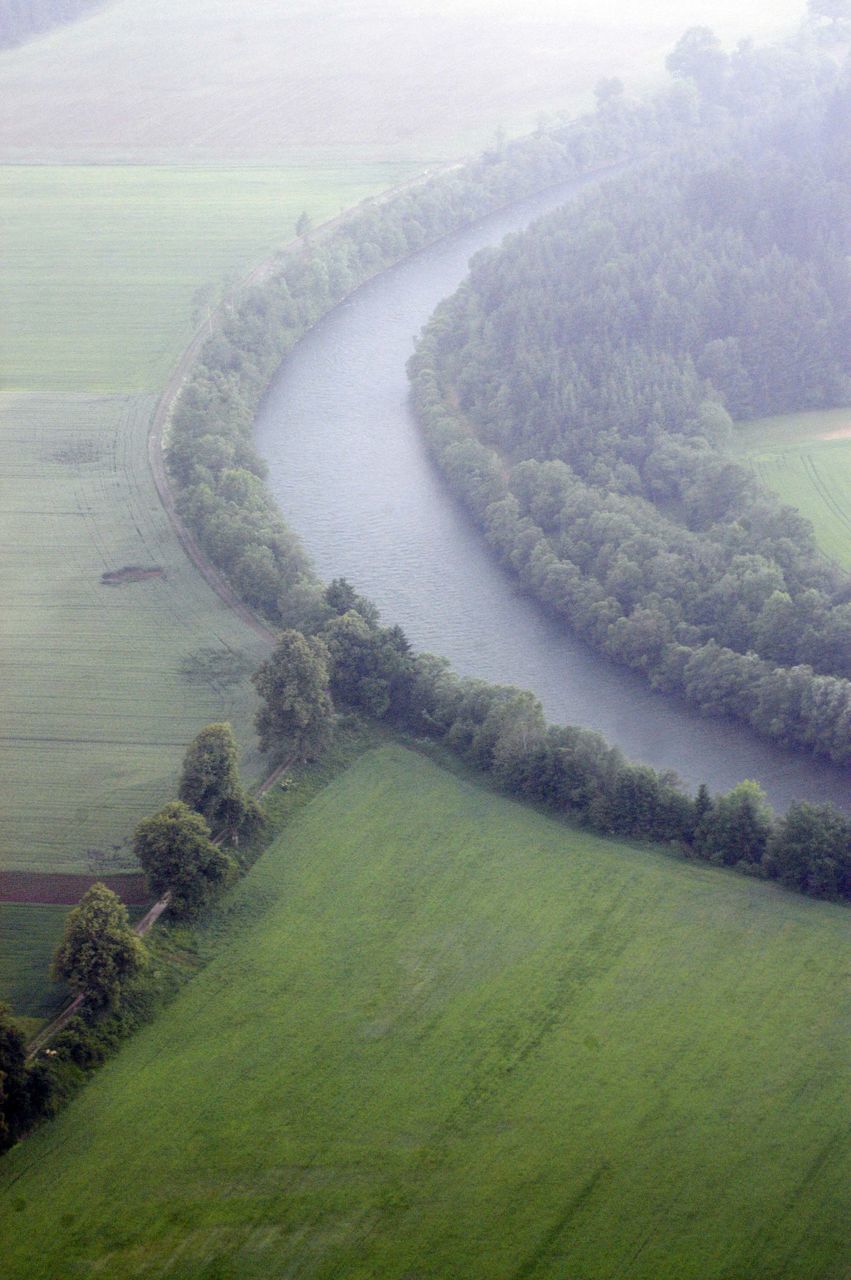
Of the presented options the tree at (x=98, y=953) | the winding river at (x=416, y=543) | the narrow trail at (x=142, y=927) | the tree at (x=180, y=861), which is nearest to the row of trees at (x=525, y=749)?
the narrow trail at (x=142, y=927)

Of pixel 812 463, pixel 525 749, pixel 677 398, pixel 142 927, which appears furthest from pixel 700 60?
pixel 142 927

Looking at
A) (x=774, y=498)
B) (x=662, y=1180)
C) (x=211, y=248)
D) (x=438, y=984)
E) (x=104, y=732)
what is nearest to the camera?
(x=662, y=1180)

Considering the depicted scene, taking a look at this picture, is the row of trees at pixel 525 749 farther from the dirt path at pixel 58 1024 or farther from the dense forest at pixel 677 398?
the dirt path at pixel 58 1024

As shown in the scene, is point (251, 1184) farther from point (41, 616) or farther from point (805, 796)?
point (41, 616)

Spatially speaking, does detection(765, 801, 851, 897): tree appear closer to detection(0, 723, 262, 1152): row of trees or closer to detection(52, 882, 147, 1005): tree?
detection(0, 723, 262, 1152): row of trees

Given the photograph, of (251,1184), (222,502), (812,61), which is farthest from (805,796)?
(812,61)

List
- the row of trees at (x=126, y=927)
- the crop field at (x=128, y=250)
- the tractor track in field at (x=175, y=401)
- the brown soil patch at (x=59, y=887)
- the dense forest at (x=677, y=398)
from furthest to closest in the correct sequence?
1. the crop field at (x=128, y=250)
2. the tractor track in field at (x=175, y=401)
3. the dense forest at (x=677, y=398)
4. the brown soil patch at (x=59, y=887)
5. the row of trees at (x=126, y=927)
